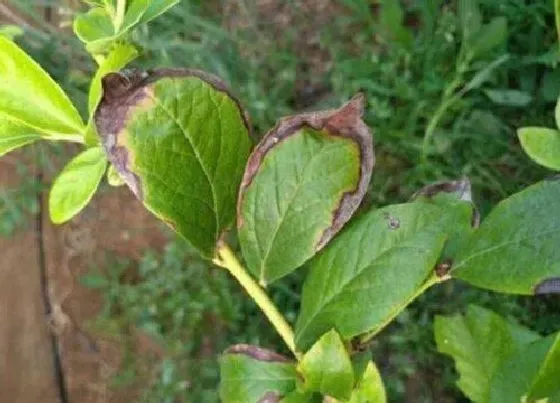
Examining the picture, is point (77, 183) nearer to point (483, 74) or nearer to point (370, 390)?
point (370, 390)

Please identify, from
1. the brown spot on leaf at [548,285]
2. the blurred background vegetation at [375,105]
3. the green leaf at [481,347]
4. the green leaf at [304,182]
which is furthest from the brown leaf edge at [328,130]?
the blurred background vegetation at [375,105]

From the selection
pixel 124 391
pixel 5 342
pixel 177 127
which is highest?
pixel 177 127

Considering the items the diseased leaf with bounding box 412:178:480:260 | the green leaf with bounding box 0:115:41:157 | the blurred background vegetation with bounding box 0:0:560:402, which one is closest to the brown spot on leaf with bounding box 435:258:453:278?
the diseased leaf with bounding box 412:178:480:260

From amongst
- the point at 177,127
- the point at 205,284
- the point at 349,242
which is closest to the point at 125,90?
the point at 177,127

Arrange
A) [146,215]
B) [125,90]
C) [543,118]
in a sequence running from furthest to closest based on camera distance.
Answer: [146,215]
[543,118]
[125,90]

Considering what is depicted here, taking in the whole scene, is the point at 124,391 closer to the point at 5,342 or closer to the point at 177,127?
the point at 5,342

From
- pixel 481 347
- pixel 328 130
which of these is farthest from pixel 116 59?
pixel 481 347
